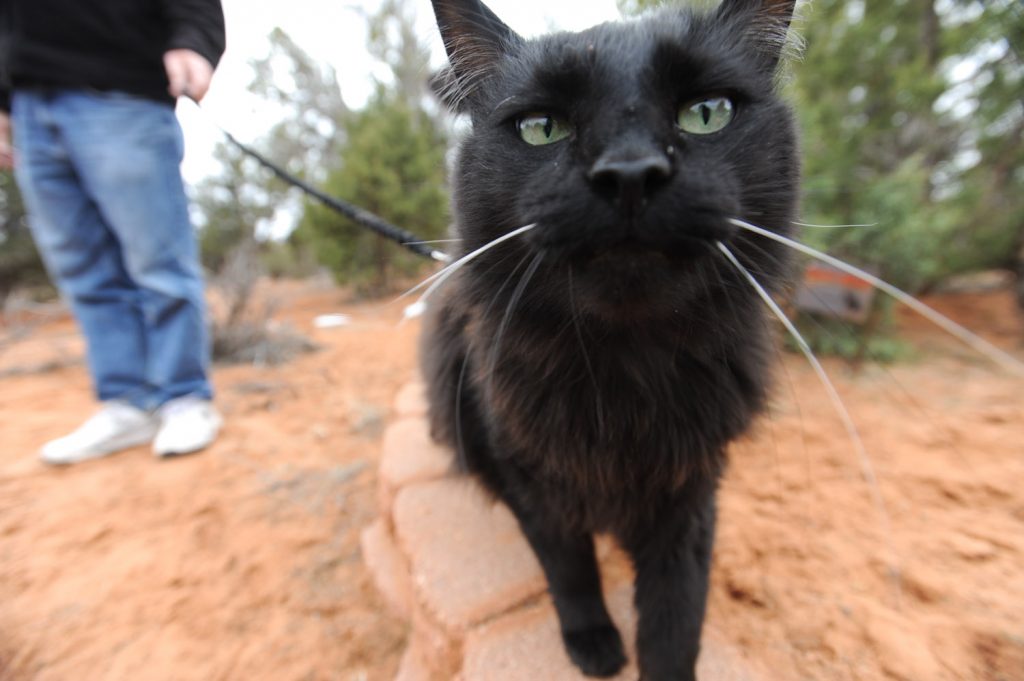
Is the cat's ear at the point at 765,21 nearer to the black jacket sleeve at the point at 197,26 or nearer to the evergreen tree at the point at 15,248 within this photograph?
the black jacket sleeve at the point at 197,26

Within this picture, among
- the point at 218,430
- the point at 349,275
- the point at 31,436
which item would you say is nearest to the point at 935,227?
the point at 218,430

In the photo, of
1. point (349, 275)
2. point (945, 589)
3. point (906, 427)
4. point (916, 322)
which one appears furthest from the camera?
point (349, 275)

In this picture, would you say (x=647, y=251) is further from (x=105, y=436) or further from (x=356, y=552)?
(x=105, y=436)

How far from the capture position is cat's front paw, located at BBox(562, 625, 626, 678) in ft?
3.32

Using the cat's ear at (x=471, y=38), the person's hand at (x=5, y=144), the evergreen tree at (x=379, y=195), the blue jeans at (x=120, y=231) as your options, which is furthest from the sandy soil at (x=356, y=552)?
the evergreen tree at (x=379, y=195)

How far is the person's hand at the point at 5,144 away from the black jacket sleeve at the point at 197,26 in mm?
750

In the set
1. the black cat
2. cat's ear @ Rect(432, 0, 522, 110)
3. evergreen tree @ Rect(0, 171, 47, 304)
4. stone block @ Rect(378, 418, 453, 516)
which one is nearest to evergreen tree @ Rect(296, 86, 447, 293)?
evergreen tree @ Rect(0, 171, 47, 304)

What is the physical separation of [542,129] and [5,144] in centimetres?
237

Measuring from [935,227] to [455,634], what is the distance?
3.57 meters

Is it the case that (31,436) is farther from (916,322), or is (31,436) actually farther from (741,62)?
(916,322)

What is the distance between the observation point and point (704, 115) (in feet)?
2.70

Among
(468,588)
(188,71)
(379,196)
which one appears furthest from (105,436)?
(379,196)

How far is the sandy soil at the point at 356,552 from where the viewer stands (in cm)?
113

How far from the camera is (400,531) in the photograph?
1429mm
